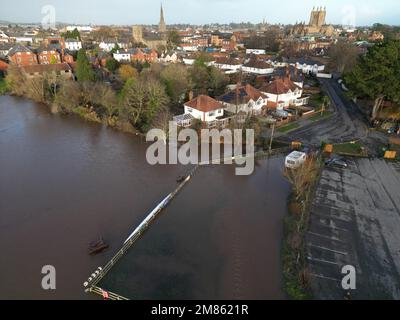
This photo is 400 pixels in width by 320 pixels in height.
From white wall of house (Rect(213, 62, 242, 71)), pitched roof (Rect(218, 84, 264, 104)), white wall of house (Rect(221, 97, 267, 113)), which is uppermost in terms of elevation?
white wall of house (Rect(213, 62, 242, 71))

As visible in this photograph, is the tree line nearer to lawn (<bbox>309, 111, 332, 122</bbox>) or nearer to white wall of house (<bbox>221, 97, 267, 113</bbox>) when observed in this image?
white wall of house (<bbox>221, 97, 267, 113</bbox>)

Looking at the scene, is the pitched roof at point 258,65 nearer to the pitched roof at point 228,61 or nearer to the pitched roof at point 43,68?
the pitched roof at point 228,61

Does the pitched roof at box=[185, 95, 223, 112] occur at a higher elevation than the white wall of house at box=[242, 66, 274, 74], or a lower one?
lower

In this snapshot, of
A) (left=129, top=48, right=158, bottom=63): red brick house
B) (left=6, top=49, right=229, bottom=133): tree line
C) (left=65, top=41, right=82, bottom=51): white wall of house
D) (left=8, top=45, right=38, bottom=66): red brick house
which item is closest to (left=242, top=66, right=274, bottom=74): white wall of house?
(left=6, top=49, right=229, bottom=133): tree line

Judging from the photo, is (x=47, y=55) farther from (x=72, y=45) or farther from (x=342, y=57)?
(x=342, y=57)

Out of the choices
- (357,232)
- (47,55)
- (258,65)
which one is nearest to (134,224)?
(357,232)

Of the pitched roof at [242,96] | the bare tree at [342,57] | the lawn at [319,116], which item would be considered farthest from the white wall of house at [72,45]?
the lawn at [319,116]
